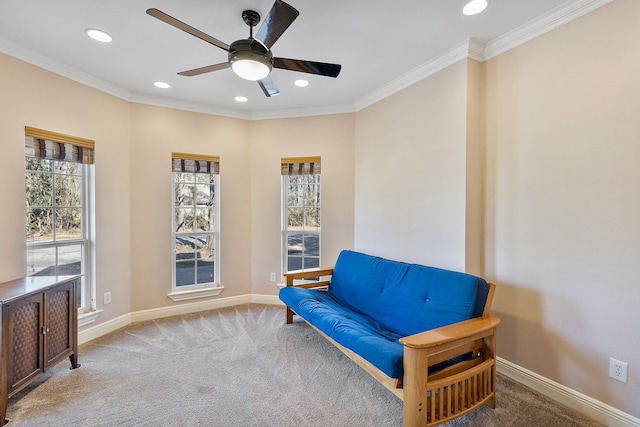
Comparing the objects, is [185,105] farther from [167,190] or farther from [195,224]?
[195,224]

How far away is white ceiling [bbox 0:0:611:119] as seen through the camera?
1.93 meters

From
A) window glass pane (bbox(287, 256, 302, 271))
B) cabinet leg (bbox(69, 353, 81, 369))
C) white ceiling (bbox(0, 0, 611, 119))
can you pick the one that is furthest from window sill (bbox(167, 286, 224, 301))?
white ceiling (bbox(0, 0, 611, 119))

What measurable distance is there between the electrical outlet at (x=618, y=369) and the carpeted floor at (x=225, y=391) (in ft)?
1.09

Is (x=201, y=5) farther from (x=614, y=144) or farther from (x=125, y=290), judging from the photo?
(x=125, y=290)

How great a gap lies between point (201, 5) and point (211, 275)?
3049 millimetres

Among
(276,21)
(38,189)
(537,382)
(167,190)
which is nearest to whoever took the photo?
(276,21)

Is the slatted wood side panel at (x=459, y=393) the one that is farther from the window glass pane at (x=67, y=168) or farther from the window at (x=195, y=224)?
the window glass pane at (x=67, y=168)

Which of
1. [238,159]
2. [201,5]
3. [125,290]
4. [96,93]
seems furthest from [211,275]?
[201,5]

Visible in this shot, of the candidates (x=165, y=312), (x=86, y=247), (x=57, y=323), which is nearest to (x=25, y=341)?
(x=57, y=323)

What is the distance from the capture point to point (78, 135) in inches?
113

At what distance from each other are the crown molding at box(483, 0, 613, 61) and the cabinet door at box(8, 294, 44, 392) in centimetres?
389

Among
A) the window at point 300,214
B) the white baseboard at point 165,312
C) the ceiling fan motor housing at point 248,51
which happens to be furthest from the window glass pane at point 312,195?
the ceiling fan motor housing at point 248,51

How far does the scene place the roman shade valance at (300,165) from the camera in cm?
389

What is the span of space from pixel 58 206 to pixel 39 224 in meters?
0.22
